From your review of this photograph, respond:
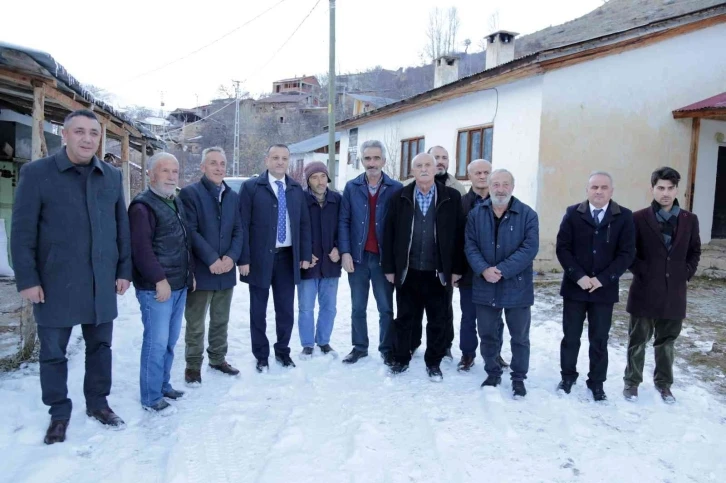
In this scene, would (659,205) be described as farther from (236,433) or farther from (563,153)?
(563,153)

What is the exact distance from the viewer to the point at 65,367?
3211mm

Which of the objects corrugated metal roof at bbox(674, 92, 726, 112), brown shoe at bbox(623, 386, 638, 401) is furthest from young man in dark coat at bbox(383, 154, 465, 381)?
corrugated metal roof at bbox(674, 92, 726, 112)

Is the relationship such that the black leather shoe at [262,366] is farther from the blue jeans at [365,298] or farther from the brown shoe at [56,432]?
the brown shoe at [56,432]

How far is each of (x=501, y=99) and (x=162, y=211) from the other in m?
8.18

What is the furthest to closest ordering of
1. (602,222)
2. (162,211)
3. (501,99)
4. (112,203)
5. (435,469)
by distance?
(501,99) < (602,222) < (162,211) < (112,203) < (435,469)

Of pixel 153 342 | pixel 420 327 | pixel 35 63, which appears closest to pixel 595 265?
pixel 420 327

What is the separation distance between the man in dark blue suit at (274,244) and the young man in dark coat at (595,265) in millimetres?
2188

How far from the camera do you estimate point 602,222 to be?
3.93 metres

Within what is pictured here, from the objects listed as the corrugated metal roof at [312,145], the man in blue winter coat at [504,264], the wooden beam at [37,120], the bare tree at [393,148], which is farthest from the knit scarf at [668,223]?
the corrugated metal roof at [312,145]

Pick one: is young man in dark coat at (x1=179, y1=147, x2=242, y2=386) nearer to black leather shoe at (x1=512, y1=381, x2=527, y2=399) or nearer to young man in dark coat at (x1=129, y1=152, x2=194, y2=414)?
young man in dark coat at (x1=129, y1=152, x2=194, y2=414)

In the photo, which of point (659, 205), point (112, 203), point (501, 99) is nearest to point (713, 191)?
point (501, 99)

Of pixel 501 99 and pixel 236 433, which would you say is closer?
pixel 236 433

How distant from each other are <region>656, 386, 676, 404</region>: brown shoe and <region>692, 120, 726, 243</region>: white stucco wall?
24.9ft

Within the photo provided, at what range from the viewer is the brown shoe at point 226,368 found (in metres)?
4.32
